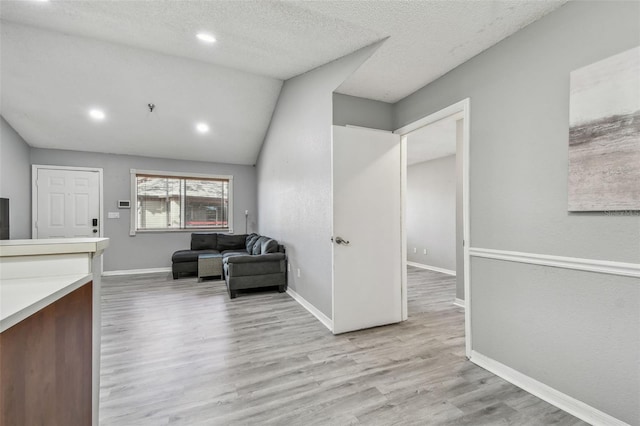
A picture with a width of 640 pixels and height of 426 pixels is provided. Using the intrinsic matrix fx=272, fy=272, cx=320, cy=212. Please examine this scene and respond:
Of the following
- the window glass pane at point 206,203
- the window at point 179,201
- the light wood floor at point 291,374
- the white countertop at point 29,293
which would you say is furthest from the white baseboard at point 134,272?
the white countertop at point 29,293

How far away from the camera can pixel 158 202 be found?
19.9ft

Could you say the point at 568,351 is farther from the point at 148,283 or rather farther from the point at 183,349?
the point at 148,283

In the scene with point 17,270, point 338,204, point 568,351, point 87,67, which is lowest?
point 568,351

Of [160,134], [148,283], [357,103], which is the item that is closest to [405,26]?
[357,103]

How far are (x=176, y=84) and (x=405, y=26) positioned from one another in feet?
11.5

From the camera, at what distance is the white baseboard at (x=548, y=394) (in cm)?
154

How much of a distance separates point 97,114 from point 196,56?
8.15ft

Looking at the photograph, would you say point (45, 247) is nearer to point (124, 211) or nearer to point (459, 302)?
point (459, 302)

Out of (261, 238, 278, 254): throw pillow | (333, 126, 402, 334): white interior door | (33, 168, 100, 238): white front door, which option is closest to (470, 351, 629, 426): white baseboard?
(333, 126, 402, 334): white interior door

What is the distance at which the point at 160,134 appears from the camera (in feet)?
17.2

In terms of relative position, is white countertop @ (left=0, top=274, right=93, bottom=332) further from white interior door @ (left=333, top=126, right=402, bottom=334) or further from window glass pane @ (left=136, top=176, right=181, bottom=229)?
window glass pane @ (left=136, top=176, right=181, bottom=229)

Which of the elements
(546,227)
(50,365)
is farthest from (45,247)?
(546,227)

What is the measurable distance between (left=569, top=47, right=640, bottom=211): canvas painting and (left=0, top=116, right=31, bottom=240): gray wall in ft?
23.1

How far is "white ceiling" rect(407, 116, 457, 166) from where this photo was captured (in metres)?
4.01
